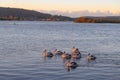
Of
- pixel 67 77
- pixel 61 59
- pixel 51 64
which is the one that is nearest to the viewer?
pixel 67 77

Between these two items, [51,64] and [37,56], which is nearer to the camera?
[51,64]

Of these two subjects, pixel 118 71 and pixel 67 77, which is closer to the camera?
pixel 67 77

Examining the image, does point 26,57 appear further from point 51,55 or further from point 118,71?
point 118,71

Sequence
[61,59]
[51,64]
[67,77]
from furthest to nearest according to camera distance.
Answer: [61,59]
[51,64]
[67,77]

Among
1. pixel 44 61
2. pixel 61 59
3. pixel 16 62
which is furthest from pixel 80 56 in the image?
pixel 16 62

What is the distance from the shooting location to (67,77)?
3434cm

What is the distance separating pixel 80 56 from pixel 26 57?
6.34m

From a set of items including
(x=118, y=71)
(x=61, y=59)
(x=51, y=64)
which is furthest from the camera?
(x=61, y=59)

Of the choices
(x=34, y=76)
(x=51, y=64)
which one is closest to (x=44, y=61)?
(x=51, y=64)

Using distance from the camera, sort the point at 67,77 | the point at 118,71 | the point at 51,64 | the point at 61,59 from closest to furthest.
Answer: the point at 67,77 < the point at 118,71 < the point at 51,64 < the point at 61,59

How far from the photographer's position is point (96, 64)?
42094mm

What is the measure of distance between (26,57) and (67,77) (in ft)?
43.0

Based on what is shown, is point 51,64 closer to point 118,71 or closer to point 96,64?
point 96,64

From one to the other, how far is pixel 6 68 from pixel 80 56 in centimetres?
1187
